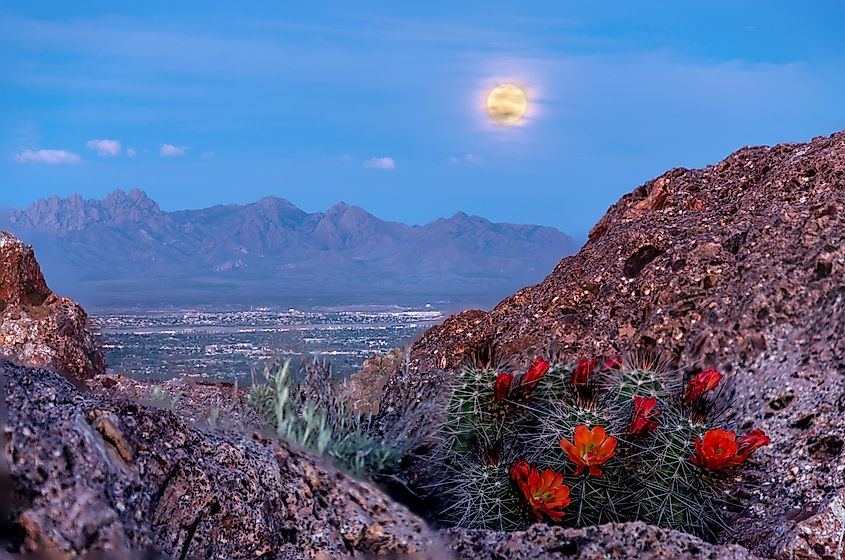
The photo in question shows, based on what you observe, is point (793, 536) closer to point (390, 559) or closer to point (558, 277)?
point (390, 559)

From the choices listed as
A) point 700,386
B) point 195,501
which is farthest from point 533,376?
point 195,501

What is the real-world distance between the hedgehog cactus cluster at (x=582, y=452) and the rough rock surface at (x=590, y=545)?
0.84 meters

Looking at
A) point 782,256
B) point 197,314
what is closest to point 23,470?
point 782,256

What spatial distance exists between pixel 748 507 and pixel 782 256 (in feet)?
7.03

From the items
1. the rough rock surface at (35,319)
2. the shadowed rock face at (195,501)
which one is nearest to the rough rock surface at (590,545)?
the shadowed rock face at (195,501)

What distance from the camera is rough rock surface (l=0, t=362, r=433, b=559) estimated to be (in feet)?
9.41

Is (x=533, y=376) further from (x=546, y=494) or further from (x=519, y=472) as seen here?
(x=546, y=494)

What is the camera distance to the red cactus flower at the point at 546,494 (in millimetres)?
4848

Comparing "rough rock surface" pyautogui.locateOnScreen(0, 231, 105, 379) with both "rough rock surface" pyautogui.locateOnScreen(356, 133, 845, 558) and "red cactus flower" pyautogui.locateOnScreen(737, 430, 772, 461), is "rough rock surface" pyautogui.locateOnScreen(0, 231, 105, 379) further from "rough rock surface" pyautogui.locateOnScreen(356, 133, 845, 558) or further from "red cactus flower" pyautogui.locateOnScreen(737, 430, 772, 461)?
"red cactus flower" pyautogui.locateOnScreen(737, 430, 772, 461)

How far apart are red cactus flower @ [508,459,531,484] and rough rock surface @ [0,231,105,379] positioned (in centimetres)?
684

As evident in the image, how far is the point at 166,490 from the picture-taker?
334 cm

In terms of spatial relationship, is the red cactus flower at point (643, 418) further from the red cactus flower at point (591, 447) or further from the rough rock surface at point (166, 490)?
the rough rock surface at point (166, 490)

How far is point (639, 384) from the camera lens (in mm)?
5727

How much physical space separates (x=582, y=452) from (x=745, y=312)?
86.7 inches
